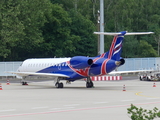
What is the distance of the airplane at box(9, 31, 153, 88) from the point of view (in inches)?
1341

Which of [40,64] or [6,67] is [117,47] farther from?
[6,67]

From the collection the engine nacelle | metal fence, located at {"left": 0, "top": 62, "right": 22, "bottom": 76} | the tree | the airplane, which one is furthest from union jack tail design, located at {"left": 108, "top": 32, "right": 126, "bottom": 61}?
the tree

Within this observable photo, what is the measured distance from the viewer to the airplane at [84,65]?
34.1 meters

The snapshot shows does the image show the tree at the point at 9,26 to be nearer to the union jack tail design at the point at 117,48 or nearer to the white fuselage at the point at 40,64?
the white fuselage at the point at 40,64

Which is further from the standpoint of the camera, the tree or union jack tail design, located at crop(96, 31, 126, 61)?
the tree

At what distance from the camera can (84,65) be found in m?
34.8

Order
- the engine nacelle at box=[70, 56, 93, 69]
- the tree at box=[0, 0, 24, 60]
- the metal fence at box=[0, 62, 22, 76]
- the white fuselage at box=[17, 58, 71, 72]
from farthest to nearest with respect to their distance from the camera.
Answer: the tree at box=[0, 0, 24, 60]
the metal fence at box=[0, 62, 22, 76]
the white fuselage at box=[17, 58, 71, 72]
the engine nacelle at box=[70, 56, 93, 69]

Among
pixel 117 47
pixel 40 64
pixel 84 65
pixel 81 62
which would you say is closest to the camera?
pixel 117 47

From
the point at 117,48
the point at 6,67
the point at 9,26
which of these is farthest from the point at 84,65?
the point at 9,26

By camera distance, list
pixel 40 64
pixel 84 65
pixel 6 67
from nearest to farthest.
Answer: pixel 84 65 → pixel 40 64 → pixel 6 67

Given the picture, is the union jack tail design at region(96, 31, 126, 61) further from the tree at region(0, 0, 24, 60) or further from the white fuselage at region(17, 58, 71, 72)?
the tree at region(0, 0, 24, 60)

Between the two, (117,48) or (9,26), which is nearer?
(117,48)

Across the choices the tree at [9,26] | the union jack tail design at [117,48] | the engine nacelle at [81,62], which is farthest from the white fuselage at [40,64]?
the tree at [9,26]

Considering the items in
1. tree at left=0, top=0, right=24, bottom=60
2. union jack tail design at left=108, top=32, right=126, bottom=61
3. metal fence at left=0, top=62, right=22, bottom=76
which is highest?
tree at left=0, top=0, right=24, bottom=60
